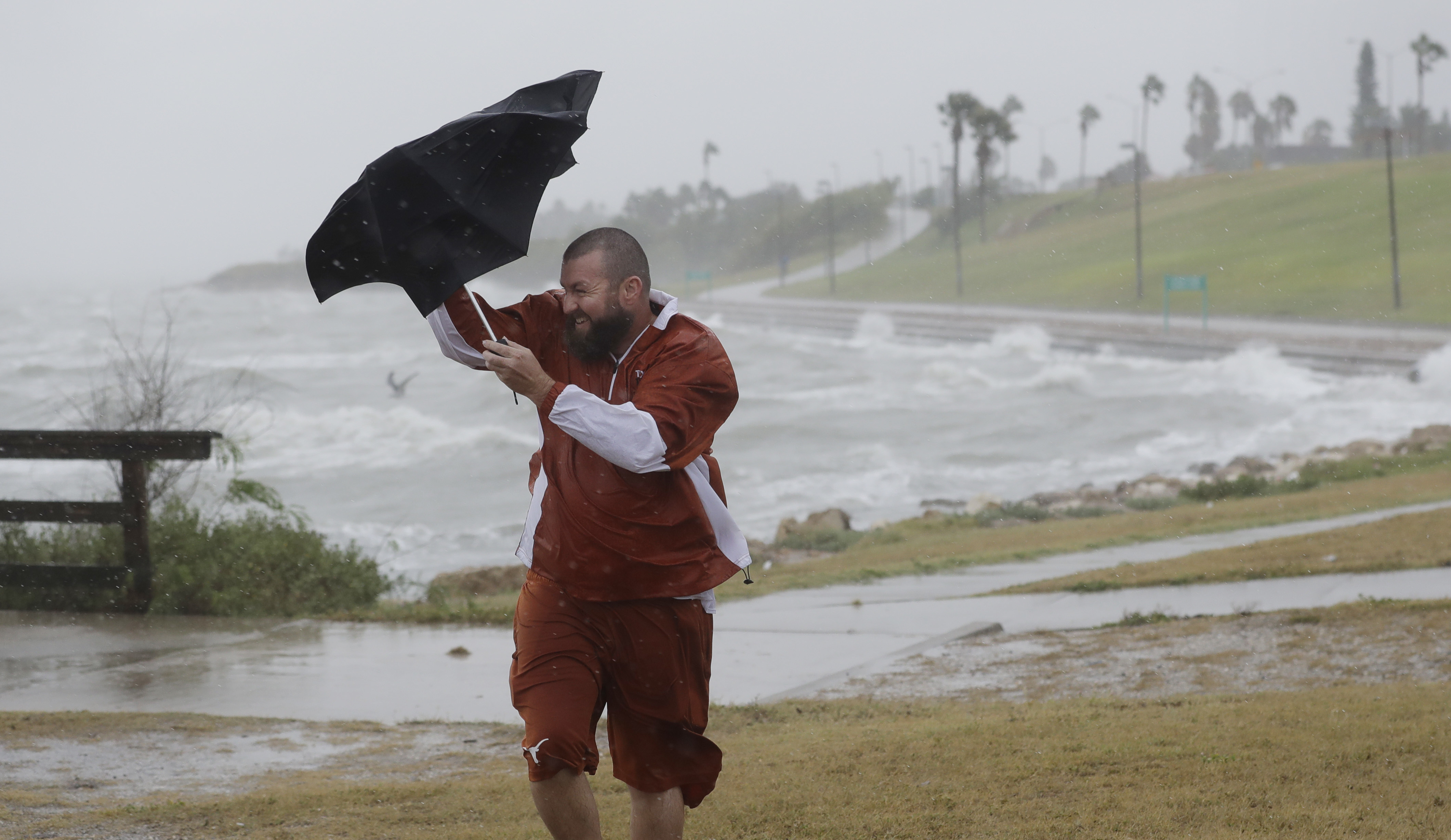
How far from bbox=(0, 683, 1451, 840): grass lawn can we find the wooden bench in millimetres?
3949

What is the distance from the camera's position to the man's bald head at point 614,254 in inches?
135

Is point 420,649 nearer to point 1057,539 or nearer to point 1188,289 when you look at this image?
point 1057,539

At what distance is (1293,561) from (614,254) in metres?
8.11

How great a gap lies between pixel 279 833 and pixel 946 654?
4.29 metres

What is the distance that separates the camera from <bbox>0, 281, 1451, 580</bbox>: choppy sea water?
26.5 m

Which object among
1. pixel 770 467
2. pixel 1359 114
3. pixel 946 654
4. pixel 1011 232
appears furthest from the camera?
pixel 1359 114

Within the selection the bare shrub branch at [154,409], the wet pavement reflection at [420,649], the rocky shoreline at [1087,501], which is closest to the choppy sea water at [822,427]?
the bare shrub branch at [154,409]

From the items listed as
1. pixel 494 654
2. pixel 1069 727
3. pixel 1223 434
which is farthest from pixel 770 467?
pixel 1069 727

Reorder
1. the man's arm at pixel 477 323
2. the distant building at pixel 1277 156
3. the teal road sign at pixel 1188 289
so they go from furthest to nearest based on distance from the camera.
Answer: the distant building at pixel 1277 156 < the teal road sign at pixel 1188 289 < the man's arm at pixel 477 323

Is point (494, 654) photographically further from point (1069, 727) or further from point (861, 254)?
point (861, 254)

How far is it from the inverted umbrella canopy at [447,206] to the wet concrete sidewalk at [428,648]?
3469 millimetres

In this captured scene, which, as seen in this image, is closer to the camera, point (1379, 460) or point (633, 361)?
point (633, 361)

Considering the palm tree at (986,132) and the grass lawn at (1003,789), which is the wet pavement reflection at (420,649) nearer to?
the grass lawn at (1003,789)

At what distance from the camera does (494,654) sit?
26.5 feet
